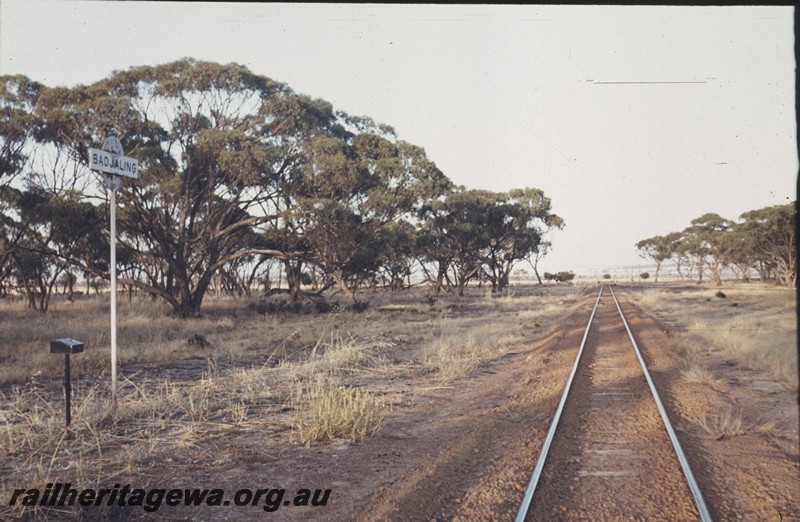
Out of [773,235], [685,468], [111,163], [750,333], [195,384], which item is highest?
[773,235]

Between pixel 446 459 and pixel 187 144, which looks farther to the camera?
pixel 187 144

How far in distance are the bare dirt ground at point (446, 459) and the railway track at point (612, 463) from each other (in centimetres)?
18

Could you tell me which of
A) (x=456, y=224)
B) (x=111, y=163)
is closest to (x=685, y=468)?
(x=111, y=163)

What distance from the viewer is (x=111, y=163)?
306 inches

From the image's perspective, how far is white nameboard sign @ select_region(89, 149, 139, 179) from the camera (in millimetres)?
7457

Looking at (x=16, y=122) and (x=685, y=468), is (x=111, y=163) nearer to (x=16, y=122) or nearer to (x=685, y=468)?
(x=685, y=468)

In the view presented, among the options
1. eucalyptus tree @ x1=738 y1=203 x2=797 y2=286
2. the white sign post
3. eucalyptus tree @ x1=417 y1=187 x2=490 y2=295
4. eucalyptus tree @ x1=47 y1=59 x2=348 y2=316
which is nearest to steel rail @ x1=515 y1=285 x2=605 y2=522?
the white sign post

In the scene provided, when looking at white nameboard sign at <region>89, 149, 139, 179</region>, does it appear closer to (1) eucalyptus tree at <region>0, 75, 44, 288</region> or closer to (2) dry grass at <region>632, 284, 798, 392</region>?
(2) dry grass at <region>632, 284, 798, 392</region>

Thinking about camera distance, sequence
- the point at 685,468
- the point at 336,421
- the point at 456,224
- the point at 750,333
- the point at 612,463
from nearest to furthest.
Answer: the point at 685,468 < the point at 612,463 < the point at 336,421 < the point at 750,333 < the point at 456,224

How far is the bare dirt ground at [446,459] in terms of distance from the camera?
5.18 m

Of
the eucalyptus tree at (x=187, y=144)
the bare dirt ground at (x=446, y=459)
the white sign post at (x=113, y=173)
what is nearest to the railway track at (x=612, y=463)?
the bare dirt ground at (x=446, y=459)

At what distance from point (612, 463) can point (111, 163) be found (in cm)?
698

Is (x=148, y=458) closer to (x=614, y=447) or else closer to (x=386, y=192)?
(x=614, y=447)

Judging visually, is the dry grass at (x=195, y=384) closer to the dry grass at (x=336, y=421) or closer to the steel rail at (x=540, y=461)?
the dry grass at (x=336, y=421)
